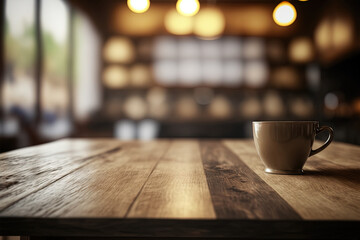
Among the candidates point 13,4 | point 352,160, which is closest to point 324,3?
point 13,4

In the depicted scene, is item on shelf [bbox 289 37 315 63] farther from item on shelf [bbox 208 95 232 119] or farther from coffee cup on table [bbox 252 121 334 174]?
coffee cup on table [bbox 252 121 334 174]

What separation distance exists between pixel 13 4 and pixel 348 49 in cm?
297

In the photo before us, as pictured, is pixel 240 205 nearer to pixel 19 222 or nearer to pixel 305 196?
pixel 305 196

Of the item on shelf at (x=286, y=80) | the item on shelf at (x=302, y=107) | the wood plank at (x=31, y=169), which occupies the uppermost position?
the item on shelf at (x=286, y=80)

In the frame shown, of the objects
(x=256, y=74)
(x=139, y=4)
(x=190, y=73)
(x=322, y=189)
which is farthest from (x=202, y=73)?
(x=322, y=189)

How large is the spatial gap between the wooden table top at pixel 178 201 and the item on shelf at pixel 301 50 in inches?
140

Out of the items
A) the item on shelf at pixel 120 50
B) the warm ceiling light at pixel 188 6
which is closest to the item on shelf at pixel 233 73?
the item on shelf at pixel 120 50

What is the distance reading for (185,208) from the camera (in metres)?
0.47

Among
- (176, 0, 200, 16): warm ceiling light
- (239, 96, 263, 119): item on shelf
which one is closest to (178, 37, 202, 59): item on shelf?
(239, 96, 263, 119): item on shelf

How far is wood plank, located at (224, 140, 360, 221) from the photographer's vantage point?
0.45m

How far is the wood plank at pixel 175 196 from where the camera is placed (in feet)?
1.46

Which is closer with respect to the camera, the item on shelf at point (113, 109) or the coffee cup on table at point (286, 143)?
the coffee cup on table at point (286, 143)

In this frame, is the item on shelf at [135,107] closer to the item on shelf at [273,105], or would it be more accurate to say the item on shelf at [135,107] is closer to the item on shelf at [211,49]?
the item on shelf at [211,49]

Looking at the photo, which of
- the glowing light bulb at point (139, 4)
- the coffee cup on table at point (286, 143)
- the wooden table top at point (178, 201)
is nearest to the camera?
the wooden table top at point (178, 201)
